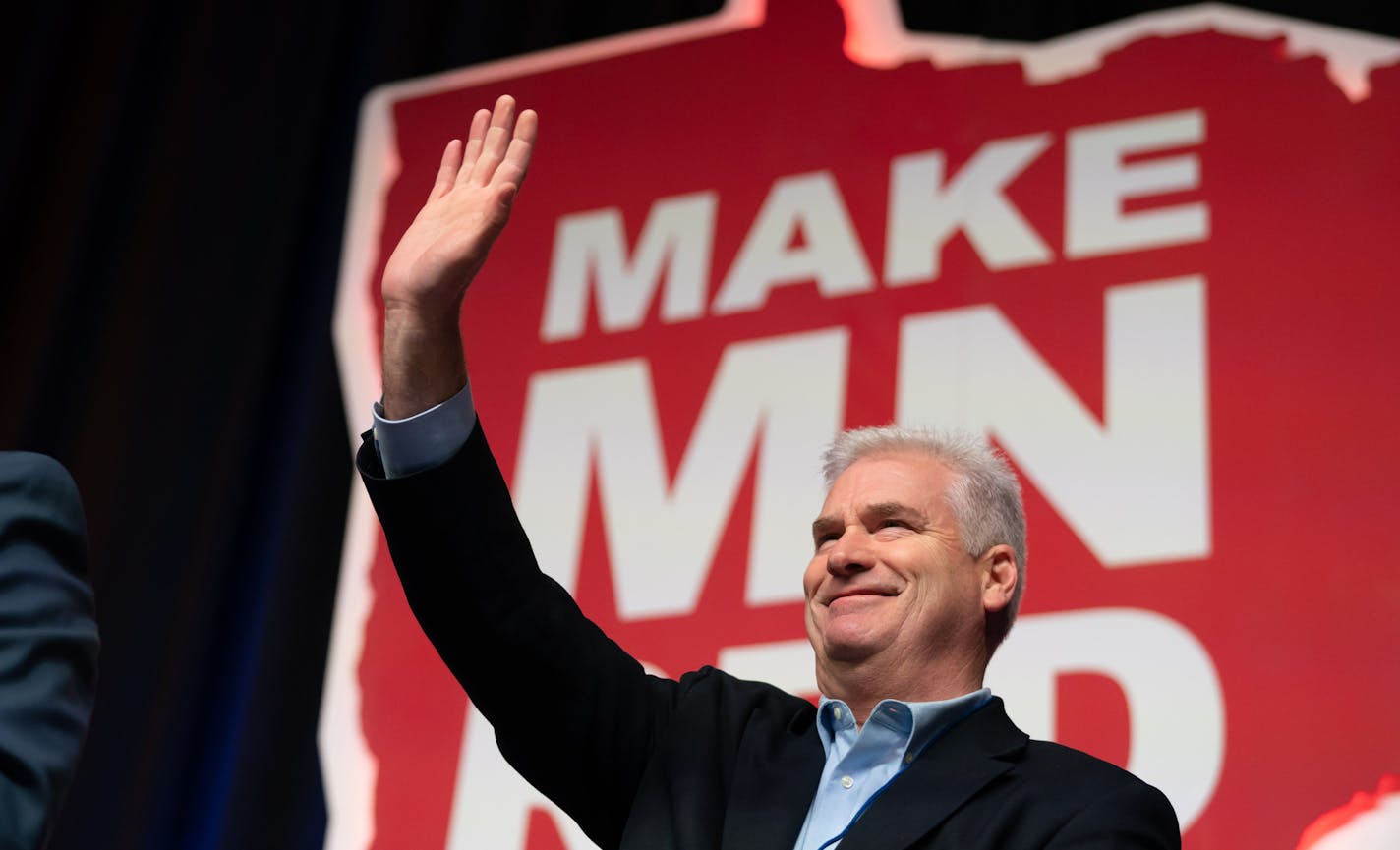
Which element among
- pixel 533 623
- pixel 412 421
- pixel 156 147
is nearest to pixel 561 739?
pixel 533 623

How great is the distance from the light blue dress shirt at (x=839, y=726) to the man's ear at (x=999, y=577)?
0.53 ft

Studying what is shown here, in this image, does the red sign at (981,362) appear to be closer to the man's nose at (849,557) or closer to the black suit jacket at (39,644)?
the man's nose at (849,557)

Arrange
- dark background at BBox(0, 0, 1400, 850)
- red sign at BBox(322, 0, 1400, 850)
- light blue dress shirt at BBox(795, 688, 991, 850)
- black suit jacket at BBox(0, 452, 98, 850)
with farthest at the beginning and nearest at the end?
1. dark background at BBox(0, 0, 1400, 850)
2. red sign at BBox(322, 0, 1400, 850)
3. light blue dress shirt at BBox(795, 688, 991, 850)
4. black suit jacket at BBox(0, 452, 98, 850)

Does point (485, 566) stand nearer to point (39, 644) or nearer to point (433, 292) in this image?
point (433, 292)

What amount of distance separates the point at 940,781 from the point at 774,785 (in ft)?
0.53

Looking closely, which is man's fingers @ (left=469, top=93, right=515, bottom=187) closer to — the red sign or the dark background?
the red sign

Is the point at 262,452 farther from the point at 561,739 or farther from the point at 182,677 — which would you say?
the point at 561,739

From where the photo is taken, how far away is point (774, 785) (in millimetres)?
1743

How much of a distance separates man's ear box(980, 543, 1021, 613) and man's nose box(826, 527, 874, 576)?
0.14m

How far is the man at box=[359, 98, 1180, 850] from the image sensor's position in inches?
65.6

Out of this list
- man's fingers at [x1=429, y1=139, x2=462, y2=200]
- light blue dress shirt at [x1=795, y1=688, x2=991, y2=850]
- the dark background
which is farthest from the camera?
A: the dark background

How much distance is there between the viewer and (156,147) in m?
3.66

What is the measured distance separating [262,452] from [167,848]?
0.70 metres

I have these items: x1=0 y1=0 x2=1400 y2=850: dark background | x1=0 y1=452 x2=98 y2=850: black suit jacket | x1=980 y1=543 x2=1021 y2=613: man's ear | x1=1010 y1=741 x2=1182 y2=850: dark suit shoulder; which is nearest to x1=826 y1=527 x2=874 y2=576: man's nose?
x1=980 y1=543 x2=1021 y2=613: man's ear
